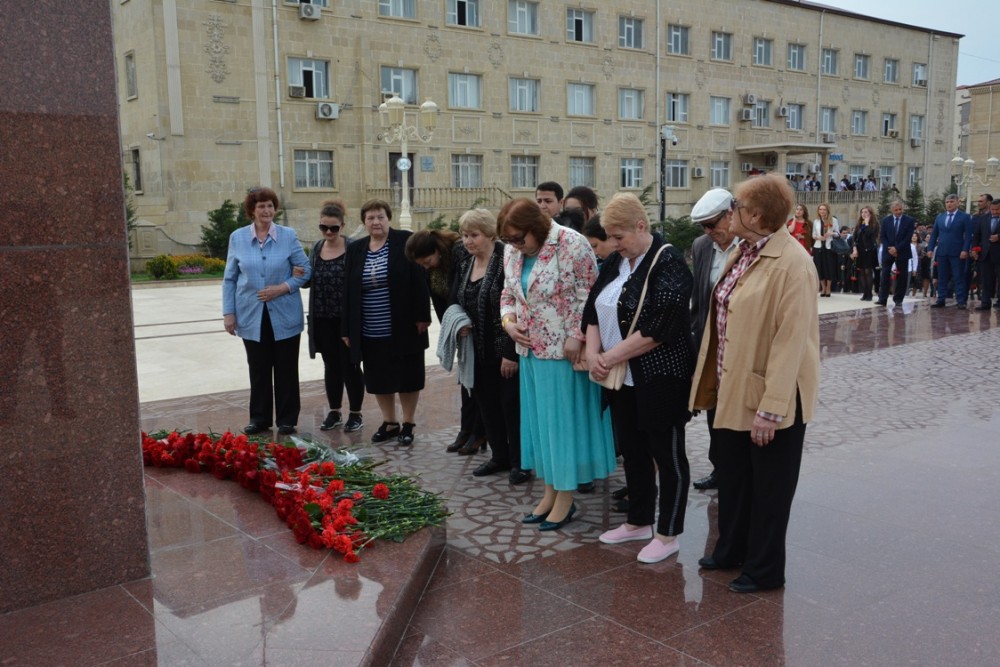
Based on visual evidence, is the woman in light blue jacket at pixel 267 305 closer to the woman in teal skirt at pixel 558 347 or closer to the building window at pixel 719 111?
the woman in teal skirt at pixel 558 347

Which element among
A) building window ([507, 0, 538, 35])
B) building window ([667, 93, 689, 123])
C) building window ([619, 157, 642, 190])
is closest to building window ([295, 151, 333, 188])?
building window ([507, 0, 538, 35])

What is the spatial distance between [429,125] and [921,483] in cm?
1624

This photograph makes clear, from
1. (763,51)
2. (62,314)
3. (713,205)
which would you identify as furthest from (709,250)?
(763,51)

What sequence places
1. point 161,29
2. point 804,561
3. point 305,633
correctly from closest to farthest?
point 305,633, point 804,561, point 161,29

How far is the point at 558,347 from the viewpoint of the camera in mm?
4430

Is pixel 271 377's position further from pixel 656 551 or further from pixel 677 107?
pixel 677 107

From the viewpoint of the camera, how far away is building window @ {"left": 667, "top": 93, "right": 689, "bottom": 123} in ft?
126

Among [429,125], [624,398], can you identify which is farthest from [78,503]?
[429,125]

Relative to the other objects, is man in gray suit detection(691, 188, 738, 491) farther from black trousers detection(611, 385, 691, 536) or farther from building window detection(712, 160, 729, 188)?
building window detection(712, 160, 729, 188)

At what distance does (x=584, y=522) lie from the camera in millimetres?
4711

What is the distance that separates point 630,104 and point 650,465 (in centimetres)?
3478

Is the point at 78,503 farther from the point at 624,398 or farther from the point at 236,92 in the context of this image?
the point at 236,92

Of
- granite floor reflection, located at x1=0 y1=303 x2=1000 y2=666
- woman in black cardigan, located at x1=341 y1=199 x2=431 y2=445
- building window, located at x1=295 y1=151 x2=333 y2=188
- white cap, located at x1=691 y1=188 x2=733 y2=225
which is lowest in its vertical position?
granite floor reflection, located at x1=0 y1=303 x2=1000 y2=666

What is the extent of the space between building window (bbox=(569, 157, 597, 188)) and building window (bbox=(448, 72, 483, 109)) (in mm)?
4956
